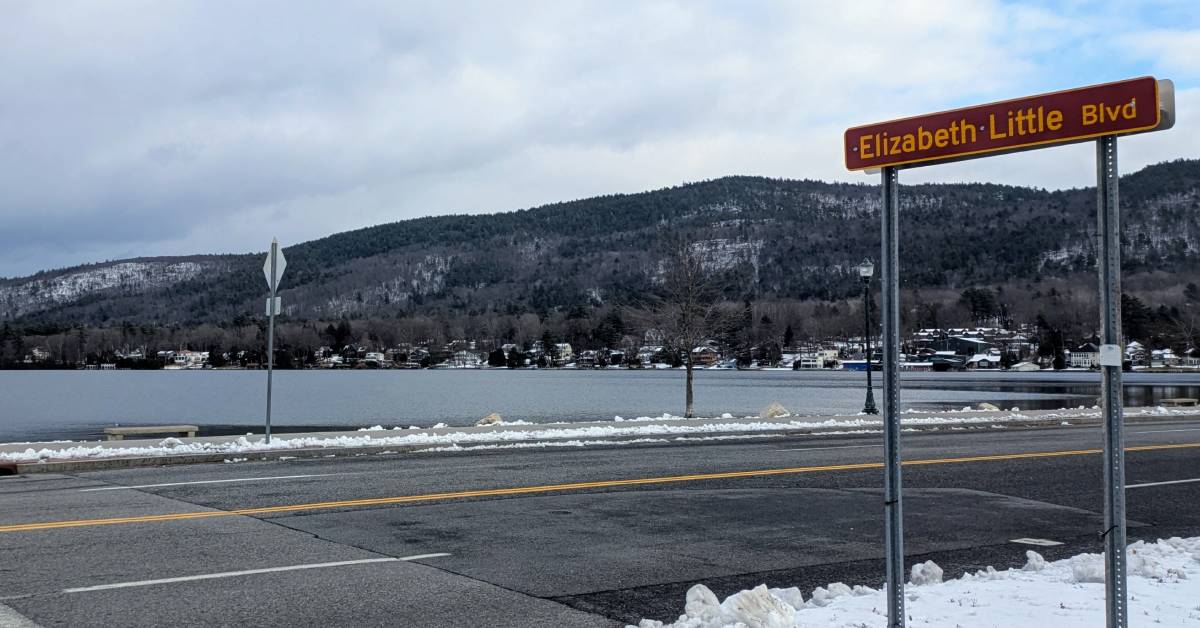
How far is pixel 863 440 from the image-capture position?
2364 centimetres

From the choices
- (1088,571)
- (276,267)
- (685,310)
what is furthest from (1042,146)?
(685,310)

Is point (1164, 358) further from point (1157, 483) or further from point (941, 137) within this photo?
point (941, 137)

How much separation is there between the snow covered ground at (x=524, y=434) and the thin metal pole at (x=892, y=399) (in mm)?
15323

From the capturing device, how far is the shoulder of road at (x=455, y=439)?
56.6 ft

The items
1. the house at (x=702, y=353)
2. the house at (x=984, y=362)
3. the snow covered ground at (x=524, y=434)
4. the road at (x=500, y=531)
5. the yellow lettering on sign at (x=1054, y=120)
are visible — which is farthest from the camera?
the house at (x=984, y=362)

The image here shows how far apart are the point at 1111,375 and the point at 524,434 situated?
62.5ft

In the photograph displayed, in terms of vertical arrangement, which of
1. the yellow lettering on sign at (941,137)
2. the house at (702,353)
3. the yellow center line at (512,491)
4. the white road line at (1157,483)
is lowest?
the white road line at (1157,483)

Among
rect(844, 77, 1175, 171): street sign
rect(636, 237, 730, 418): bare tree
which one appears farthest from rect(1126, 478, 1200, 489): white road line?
rect(636, 237, 730, 418): bare tree

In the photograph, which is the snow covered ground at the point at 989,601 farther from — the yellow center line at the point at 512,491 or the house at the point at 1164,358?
the house at the point at 1164,358

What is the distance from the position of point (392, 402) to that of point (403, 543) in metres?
66.2

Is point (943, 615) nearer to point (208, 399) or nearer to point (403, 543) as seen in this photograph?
point (403, 543)

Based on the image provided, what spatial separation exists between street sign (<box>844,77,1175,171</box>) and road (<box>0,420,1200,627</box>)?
11.7 feet

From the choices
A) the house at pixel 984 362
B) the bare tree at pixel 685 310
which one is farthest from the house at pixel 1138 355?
the bare tree at pixel 685 310

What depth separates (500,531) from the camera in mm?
Answer: 10438
